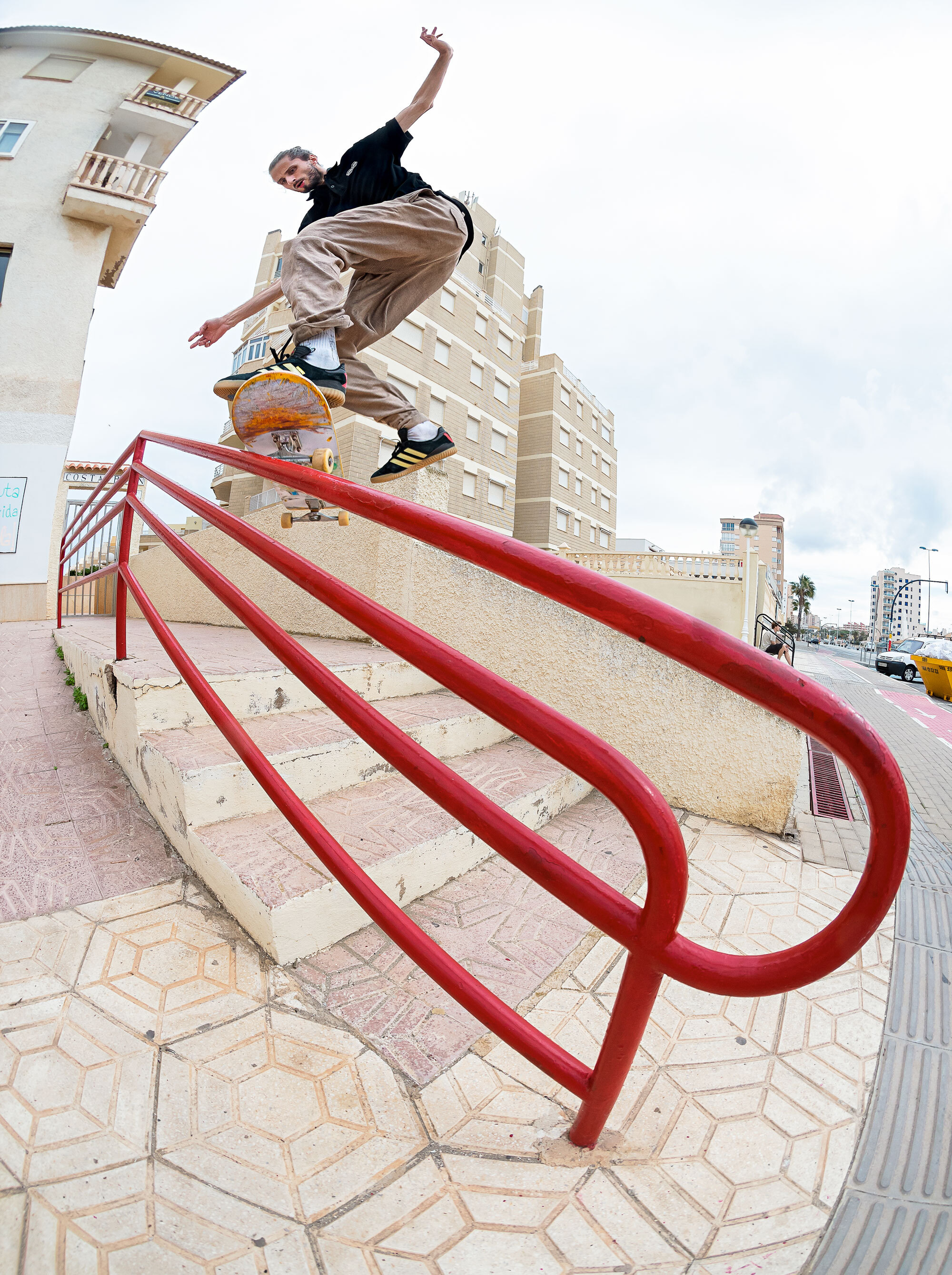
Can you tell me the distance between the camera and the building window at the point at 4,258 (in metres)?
9.84

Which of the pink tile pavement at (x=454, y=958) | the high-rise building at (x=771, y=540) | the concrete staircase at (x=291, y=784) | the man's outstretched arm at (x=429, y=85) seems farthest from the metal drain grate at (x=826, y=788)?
the high-rise building at (x=771, y=540)

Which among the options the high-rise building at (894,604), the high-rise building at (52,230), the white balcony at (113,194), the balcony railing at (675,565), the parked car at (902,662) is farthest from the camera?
the high-rise building at (894,604)

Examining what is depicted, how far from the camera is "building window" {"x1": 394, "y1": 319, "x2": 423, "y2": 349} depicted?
2050 cm

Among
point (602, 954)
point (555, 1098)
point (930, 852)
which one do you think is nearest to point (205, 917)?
point (555, 1098)

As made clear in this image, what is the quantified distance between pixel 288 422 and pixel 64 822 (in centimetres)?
170

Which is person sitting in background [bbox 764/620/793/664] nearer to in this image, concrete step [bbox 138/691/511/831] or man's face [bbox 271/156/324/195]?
concrete step [bbox 138/691/511/831]

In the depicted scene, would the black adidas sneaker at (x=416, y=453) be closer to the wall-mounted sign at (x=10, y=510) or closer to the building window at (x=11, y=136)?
the wall-mounted sign at (x=10, y=510)

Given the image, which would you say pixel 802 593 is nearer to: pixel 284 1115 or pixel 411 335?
pixel 411 335

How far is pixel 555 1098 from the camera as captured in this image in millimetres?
1246

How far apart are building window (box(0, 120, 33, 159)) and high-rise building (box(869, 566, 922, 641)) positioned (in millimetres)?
149946

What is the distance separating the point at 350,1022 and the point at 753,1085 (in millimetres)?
1023

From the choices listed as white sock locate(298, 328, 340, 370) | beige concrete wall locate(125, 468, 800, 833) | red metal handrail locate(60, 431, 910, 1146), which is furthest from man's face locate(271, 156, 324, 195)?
beige concrete wall locate(125, 468, 800, 833)

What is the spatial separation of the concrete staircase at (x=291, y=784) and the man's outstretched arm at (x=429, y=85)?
7.16 ft

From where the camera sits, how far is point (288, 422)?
1.76m
